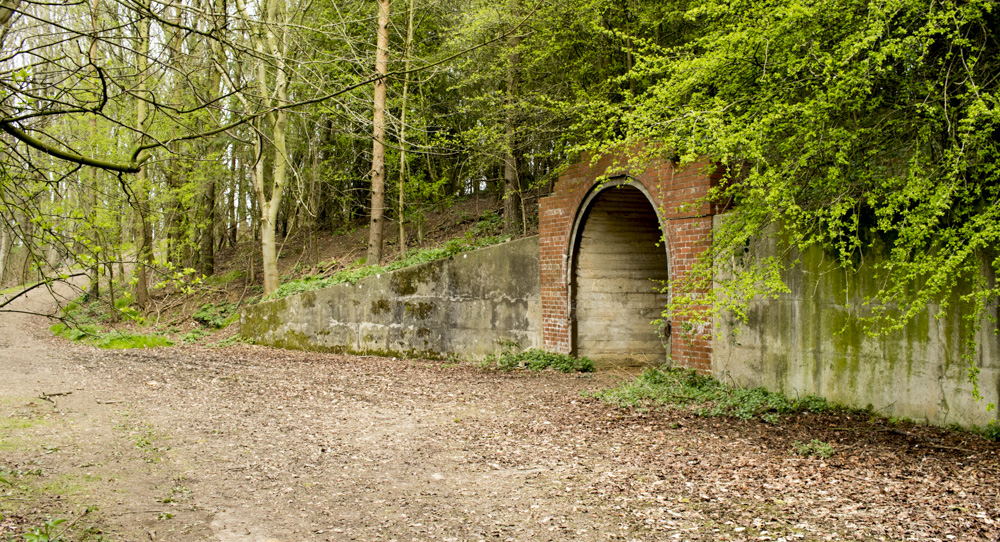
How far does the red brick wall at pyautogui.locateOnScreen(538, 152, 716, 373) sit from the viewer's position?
8672mm

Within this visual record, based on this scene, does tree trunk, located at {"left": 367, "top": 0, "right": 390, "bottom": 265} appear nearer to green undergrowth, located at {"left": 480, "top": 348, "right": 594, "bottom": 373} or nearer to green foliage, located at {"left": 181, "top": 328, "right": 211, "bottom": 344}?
green foliage, located at {"left": 181, "top": 328, "right": 211, "bottom": 344}

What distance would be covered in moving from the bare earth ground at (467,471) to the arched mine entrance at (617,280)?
7.60 ft

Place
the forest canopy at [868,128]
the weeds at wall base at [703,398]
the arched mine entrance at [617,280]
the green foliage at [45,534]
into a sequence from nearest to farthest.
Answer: the green foliage at [45,534], the forest canopy at [868,128], the weeds at wall base at [703,398], the arched mine entrance at [617,280]

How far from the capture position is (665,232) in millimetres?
9414

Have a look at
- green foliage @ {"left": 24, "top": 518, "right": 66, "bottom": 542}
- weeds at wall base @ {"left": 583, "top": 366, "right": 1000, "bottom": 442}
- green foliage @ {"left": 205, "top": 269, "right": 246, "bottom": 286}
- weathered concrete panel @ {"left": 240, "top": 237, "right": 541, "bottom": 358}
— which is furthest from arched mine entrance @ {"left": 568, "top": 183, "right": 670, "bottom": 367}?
green foliage @ {"left": 205, "top": 269, "right": 246, "bottom": 286}

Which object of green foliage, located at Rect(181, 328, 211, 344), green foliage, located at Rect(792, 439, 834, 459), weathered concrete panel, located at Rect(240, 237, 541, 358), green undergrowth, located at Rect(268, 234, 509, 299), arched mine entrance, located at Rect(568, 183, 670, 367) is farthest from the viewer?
green foliage, located at Rect(181, 328, 211, 344)

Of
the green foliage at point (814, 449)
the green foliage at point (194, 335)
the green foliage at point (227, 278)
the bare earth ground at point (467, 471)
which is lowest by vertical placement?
the bare earth ground at point (467, 471)

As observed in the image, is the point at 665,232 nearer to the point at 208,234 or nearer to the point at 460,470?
the point at 460,470

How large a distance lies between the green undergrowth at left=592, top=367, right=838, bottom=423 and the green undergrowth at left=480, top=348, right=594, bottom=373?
1754 millimetres

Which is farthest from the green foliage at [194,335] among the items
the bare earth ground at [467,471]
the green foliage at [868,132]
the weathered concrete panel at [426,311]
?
the green foliage at [868,132]

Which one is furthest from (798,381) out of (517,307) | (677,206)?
(517,307)

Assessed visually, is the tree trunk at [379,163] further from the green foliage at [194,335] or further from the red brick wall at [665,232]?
the red brick wall at [665,232]

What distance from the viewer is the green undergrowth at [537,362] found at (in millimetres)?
10953

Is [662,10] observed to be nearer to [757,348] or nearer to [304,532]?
[757,348]
